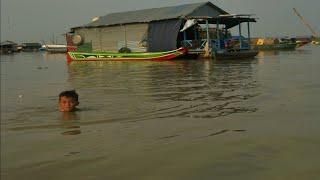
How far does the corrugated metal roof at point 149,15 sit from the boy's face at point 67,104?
76.0 feet

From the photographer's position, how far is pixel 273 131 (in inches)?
227

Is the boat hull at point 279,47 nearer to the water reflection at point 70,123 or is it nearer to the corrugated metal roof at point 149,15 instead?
the corrugated metal roof at point 149,15

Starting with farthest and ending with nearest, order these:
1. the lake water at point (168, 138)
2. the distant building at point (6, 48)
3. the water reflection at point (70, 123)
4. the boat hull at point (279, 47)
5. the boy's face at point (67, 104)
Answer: the distant building at point (6, 48) → the boat hull at point (279, 47) → the boy's face at point (67, 104) → the water reflection at point (70, 123) → the lake water at point (168, 138)

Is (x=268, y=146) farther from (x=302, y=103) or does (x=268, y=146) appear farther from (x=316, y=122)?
(x=302, y=103)

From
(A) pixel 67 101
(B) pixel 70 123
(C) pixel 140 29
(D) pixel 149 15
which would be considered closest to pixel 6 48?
(D) pixel 149 15

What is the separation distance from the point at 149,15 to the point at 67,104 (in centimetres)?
2675

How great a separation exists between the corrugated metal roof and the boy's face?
23169 millimetres

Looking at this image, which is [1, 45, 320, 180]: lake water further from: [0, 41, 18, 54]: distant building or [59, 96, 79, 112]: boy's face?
[0, 41, 18, 54]: distant building

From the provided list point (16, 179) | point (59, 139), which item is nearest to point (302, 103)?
point (59, 139)

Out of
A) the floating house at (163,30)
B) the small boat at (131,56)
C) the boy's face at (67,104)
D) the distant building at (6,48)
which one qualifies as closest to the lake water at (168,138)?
the boy's face at (67,104)

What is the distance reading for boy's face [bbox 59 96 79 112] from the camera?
7699 mm

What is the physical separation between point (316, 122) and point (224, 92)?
4443mm

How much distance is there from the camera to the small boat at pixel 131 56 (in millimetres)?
29203

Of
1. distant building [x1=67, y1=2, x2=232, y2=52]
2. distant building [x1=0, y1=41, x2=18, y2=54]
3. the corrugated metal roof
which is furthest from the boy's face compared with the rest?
distant building [x1=0, y1=41, x2=18, y2=54]
